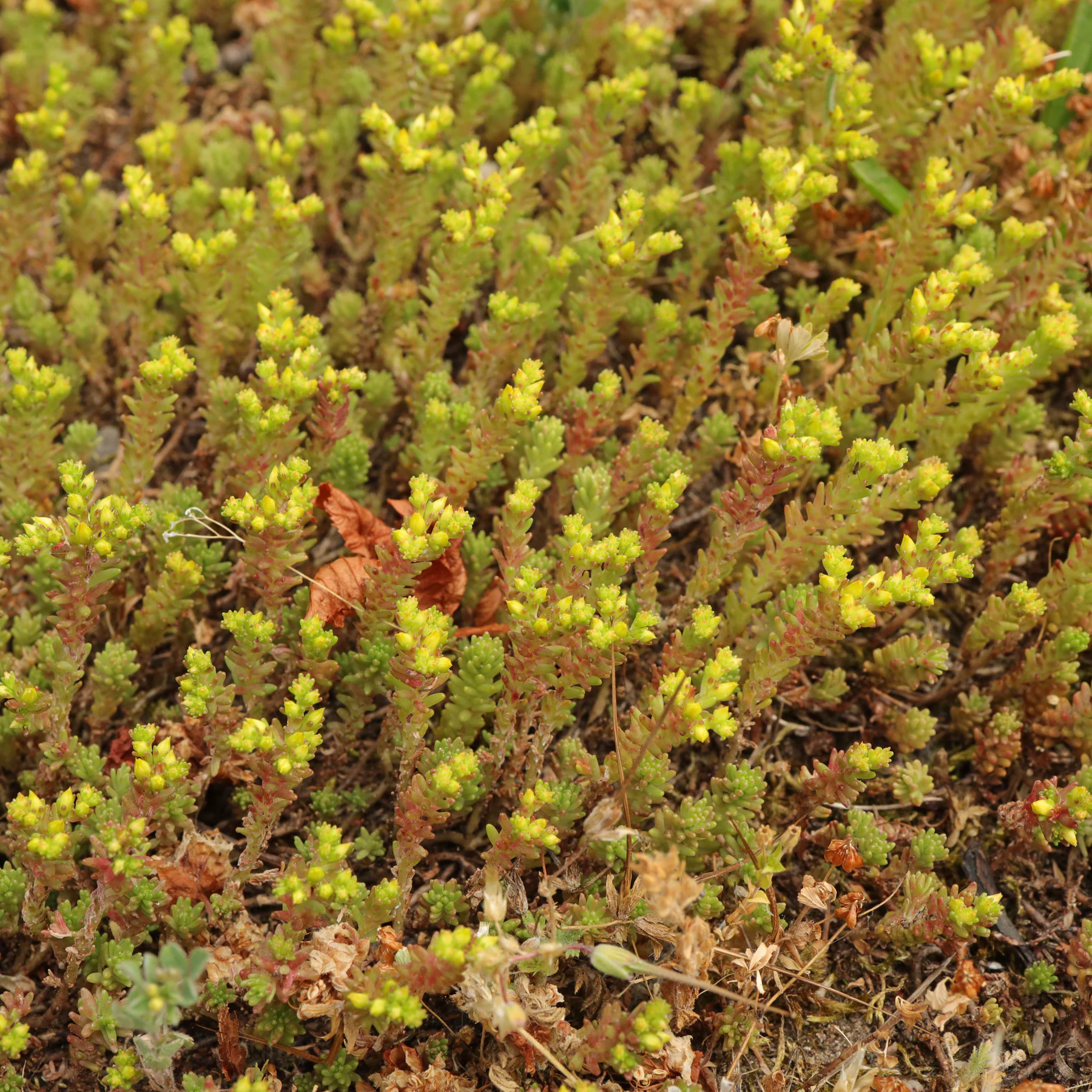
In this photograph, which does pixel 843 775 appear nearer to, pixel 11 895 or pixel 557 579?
pixel 557 579

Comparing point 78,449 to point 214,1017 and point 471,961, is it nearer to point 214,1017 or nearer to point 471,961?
point 214,1017

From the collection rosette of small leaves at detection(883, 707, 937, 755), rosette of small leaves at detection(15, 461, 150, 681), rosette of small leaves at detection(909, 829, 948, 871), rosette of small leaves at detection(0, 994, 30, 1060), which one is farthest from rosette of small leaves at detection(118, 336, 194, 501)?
rosette of small leaves at detection(909, 829, 948, 871)

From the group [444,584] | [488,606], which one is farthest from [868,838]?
[444,584]

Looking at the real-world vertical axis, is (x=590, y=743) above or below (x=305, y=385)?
below

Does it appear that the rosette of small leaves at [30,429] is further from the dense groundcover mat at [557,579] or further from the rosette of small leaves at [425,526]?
the rosette of small leaves at [425,526]

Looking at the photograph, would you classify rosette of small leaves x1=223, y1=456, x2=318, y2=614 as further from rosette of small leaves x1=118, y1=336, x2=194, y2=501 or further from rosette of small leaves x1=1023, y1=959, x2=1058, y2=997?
rosette of small leaves x1=1023, y1=959, x2=1058, y2=997

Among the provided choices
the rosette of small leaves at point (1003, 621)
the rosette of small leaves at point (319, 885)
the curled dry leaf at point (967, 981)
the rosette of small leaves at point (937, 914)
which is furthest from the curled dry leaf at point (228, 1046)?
the rosette of small leaves at point (1003, 621)

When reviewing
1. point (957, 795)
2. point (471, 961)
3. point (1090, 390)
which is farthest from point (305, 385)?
point (1090, 390)
